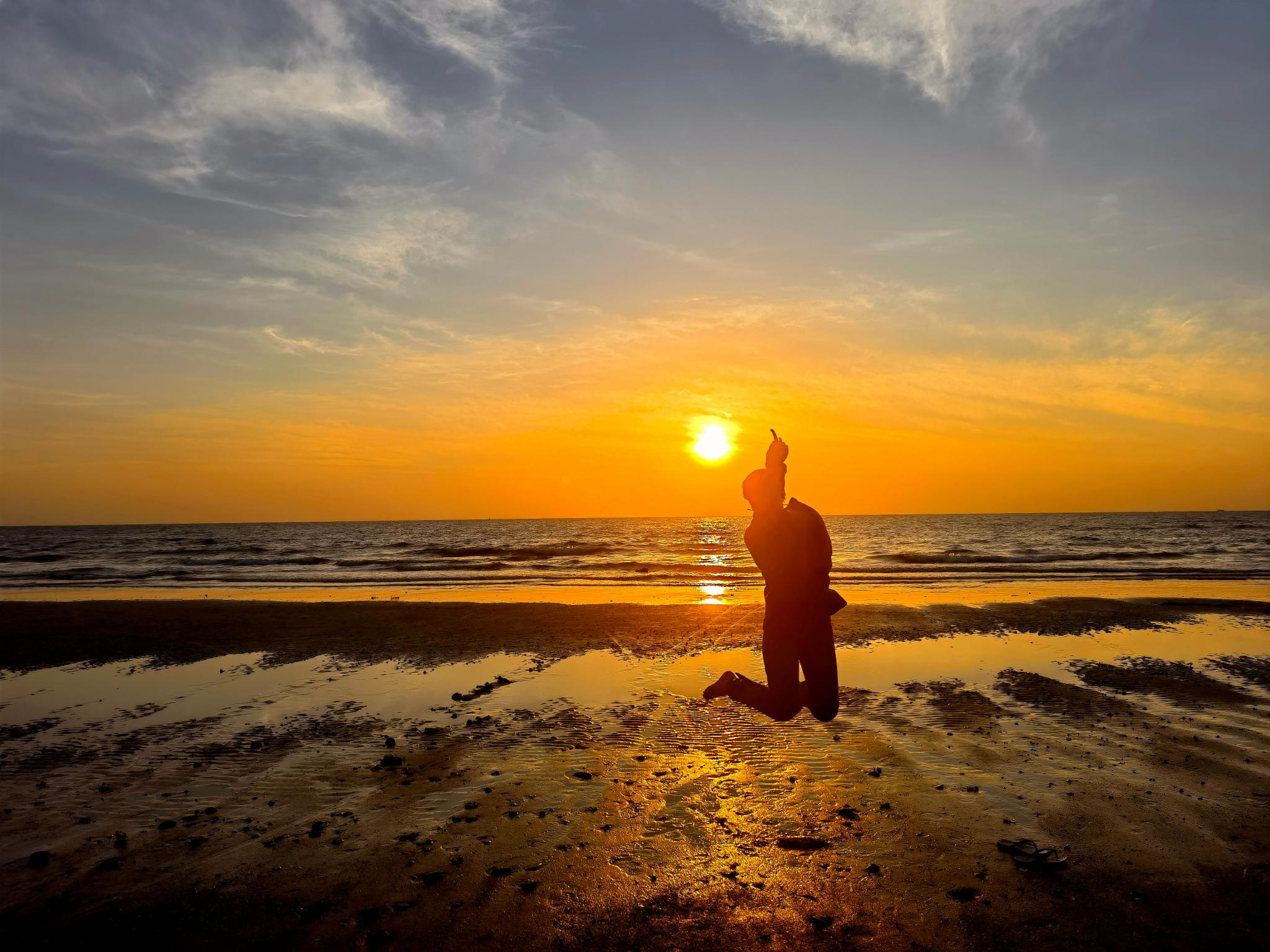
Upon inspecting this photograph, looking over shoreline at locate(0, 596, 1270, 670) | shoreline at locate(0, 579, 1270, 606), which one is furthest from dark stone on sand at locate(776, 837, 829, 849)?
shoreline at locate(0, 579, 1270, 606)

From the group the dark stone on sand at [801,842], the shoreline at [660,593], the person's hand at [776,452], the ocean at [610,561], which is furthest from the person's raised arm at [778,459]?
the ocean at [610,561]

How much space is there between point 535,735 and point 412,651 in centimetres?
842

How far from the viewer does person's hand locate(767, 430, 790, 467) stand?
6.61 meters

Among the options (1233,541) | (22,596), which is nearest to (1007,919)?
(22,596)

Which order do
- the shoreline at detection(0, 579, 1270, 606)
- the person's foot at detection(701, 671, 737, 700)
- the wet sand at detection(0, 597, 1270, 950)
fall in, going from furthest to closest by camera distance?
the shoreline at detection(0, 579, 1270, 606) → the person's foot at detection(701, 671, 737, 700) → the wet sand at detection(0, 597, 1270, 950)

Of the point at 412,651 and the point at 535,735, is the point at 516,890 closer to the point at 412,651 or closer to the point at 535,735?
the point at 535,735

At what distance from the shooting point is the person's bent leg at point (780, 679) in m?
6.83

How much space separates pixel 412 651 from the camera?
1850cm

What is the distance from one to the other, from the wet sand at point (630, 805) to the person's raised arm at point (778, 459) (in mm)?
3657

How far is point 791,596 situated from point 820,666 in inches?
27.1

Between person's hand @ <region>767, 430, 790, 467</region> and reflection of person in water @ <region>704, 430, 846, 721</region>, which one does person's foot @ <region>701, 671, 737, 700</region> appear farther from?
person's hand @ <region>767, 430, 790, 467</region>

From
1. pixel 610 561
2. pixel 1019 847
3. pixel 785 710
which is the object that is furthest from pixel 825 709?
pixel 610 561

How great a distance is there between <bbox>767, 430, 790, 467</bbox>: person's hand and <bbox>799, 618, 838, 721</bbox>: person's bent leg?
1.49 metres

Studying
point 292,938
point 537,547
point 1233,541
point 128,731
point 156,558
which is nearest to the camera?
point 292,938
